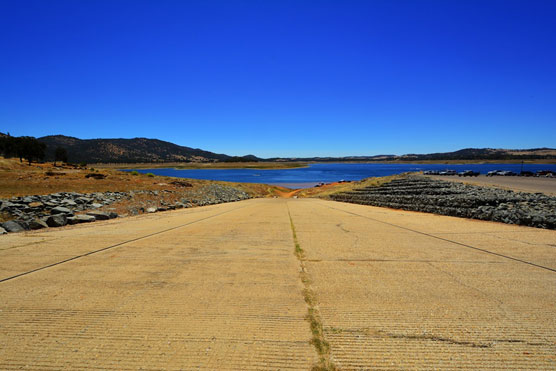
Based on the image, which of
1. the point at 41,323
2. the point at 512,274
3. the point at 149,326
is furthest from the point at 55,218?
the point at 512,274

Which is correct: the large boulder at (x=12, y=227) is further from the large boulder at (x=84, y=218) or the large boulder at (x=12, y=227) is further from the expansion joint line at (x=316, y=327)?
the expansion joint line at (x=316, y=327)

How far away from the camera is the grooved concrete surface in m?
2.43

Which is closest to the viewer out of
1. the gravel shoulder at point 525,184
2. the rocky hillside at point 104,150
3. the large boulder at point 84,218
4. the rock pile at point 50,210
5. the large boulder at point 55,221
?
the rock pile at point 50,210

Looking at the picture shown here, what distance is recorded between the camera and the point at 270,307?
327 cm

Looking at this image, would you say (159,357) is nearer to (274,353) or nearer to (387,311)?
(274,353)

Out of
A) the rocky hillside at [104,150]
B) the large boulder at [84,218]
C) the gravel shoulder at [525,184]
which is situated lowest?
the large boulder at [84,218]

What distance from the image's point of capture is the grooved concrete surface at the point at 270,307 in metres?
2.43

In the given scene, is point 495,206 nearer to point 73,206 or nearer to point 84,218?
point 84,218

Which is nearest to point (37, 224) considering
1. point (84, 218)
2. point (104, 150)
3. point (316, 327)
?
point (84, 218)

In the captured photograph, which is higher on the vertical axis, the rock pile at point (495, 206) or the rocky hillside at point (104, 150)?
the rocky hillside at point (104, 150)

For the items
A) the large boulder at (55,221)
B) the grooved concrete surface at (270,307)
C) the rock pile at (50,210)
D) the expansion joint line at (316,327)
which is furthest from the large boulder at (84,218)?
the expansion joint line at (316,327)

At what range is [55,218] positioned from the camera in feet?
30.3

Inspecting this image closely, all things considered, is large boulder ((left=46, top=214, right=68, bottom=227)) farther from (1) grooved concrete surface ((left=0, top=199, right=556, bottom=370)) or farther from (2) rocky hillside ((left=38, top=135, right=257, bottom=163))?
(2) rocky hillside ((left=38, top=135, right=257, bottom=163))

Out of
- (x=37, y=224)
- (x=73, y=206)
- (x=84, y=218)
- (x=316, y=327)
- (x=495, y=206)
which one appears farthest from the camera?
(x=73, y=206)
